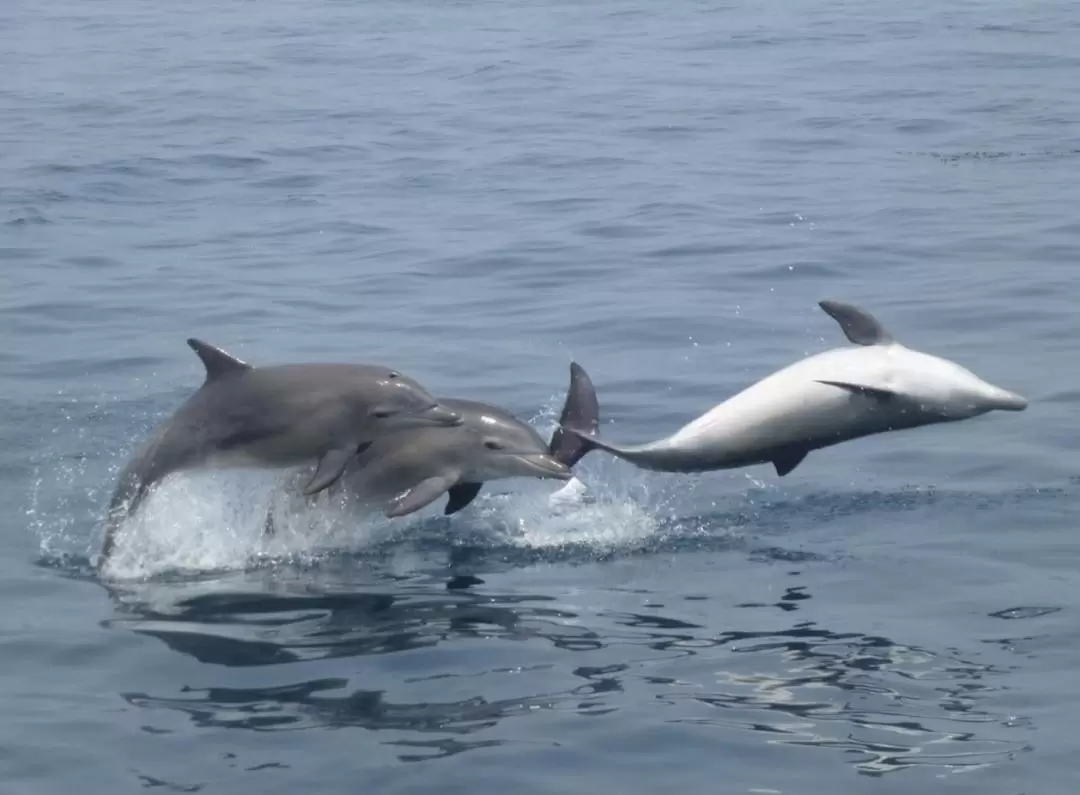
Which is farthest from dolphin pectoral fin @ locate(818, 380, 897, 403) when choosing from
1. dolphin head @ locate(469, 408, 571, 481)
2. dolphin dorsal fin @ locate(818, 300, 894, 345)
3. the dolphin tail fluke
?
dolphin head @ locate(469, 408, 571, 481)

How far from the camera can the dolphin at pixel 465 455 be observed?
12.1m

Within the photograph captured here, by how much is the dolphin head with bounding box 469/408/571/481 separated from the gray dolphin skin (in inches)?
Result: 13.2

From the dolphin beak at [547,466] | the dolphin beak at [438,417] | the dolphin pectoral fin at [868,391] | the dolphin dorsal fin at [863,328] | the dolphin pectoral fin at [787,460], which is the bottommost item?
the dolphin beak at [547,466]

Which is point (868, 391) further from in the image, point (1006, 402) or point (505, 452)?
point (505, 452)

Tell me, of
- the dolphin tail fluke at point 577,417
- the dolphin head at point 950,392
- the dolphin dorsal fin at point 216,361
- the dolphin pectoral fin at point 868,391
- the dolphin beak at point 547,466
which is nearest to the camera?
the dolphin pectoral fin at point 868,391

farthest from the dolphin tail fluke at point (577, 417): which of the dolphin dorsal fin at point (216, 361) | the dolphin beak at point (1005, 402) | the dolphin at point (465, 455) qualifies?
the dolphin beak at point (1005, 402)

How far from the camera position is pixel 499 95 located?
1372 inches

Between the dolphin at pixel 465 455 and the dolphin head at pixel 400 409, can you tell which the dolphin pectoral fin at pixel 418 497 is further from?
the dolphin head at pixel 400 409

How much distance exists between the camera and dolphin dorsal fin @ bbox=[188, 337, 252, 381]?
1172 cm

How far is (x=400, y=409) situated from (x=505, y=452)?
0.78 meters

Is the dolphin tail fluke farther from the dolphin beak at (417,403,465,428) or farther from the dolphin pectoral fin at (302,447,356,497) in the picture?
the dolphin pectoral fin at (302,447,356,497)

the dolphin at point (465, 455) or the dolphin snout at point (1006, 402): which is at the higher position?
the dolphin snout at point (1006, 402)

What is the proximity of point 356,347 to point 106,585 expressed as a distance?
6.26m

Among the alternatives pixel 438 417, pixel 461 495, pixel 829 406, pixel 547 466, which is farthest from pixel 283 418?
pixel 829 406
